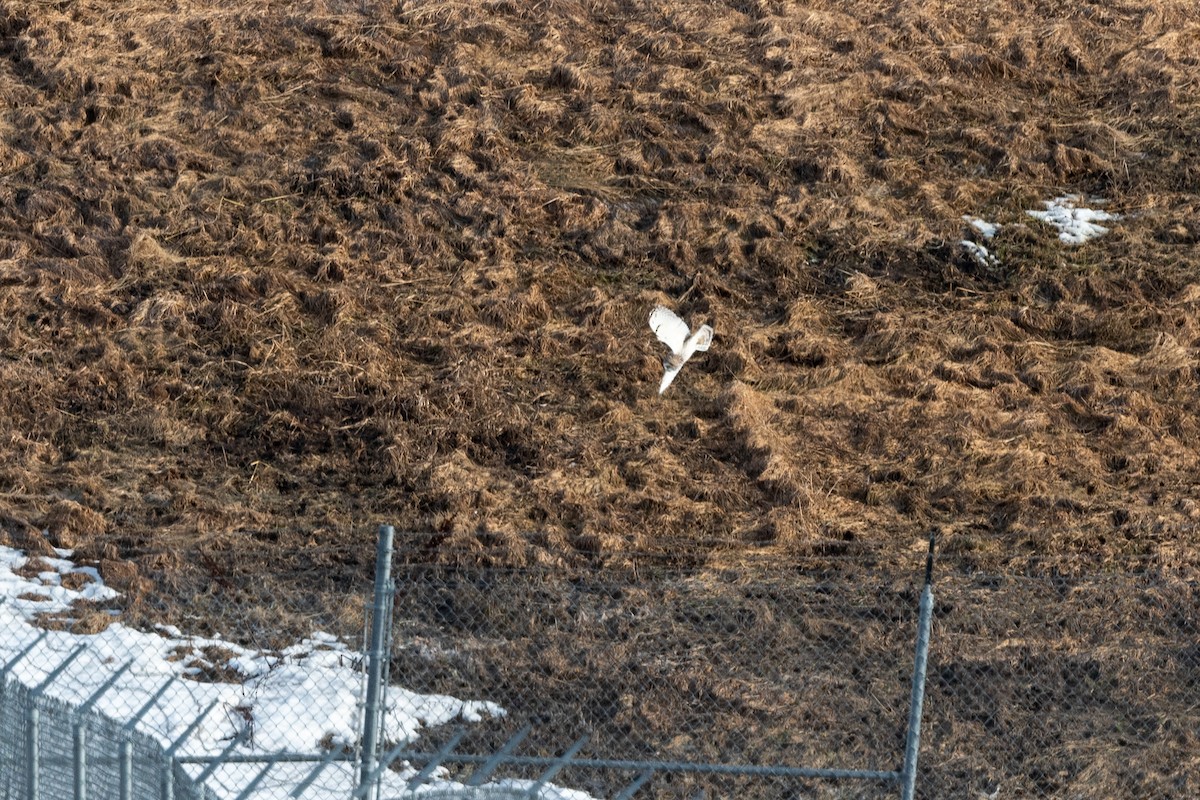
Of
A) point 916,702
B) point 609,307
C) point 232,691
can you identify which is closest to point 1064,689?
point 916,702

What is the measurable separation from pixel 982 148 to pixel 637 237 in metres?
3.10

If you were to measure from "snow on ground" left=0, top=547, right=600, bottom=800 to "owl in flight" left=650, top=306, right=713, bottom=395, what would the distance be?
2.62 metres

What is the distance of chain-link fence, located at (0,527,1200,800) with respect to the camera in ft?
20.4

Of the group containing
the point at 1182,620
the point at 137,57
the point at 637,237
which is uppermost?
the point at 137,57

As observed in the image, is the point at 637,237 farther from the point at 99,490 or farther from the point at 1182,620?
the point at 1182,620

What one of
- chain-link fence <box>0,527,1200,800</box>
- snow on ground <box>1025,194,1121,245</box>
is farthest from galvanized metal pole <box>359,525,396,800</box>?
snow on ground <box>1025,194,1121,245</box>

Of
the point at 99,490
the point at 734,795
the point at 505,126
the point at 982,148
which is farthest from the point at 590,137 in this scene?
the point at 734,795

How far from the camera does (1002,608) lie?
7.20 meters

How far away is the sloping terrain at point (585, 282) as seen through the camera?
8258 millimetres

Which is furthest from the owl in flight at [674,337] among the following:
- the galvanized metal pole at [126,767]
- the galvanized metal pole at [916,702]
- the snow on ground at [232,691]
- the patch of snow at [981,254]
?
the galvanized metal pole at [126,767]

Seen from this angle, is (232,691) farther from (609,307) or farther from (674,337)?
(609,307)

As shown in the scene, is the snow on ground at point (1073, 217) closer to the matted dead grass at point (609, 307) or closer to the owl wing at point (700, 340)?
the matted dead grass at point (609, 307)

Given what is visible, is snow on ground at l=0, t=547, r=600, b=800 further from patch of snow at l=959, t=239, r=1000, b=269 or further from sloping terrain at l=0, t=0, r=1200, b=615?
patch of snow at l=959, t=239, r=1000, b=269

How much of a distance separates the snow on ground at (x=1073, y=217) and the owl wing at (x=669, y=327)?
3963 mm
